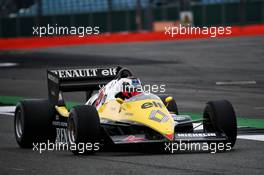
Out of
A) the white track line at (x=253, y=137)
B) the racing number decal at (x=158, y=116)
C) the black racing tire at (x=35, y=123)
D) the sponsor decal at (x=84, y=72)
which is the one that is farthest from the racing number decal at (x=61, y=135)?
the white track line at (x=253, y=137)

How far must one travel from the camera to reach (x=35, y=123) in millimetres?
13453

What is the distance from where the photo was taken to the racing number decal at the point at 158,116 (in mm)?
12156

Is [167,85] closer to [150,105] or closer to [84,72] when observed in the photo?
[84,72]

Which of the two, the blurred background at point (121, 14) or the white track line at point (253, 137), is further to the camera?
the blurred background at point (121, 14)

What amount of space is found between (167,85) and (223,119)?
39.1ft

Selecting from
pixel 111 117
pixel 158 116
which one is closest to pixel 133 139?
pixel 158 116

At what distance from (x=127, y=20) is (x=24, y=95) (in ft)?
118

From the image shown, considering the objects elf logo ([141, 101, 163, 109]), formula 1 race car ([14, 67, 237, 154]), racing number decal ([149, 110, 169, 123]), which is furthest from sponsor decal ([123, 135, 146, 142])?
elf logo ([141, 101, 163, 109])

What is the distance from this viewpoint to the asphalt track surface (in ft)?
36.2

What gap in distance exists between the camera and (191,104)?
19938 mm

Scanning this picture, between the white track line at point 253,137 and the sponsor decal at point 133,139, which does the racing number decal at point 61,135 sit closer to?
the sponsor decal at point 133,139

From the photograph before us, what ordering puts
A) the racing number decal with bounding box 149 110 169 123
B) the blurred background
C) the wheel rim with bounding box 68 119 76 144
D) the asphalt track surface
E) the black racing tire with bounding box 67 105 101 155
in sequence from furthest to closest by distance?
the blurred background, the wheel rim with bounding box 68 119 76 144, the racing number decal with bounding box 149 110 169 123, the black racing tire with bounding box 67 105 101 155, the asphalt track surface

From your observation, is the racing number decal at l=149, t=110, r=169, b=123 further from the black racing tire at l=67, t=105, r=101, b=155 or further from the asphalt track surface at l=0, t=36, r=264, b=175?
the black racing tire at l=67, t=105, r=101, b=155

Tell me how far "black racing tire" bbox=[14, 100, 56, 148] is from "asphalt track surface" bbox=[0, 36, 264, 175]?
34 centimetres
